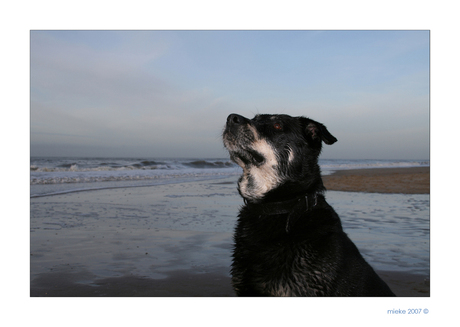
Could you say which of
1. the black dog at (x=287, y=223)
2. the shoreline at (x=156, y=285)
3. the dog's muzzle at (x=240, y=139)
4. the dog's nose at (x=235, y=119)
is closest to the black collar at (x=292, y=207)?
the black dog at (x=287, y=223)

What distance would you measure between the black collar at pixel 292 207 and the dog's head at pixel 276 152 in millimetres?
66

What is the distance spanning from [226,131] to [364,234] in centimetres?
378

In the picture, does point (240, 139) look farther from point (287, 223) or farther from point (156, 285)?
point (156, 285)

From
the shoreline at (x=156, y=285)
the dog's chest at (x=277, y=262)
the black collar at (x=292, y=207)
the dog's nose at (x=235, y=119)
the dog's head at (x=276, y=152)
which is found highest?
the dog's nose at (x=235, y=119)

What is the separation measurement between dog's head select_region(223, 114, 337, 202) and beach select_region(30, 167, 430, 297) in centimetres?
132

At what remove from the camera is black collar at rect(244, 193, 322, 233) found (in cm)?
282

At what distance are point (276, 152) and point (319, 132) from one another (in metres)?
0.42

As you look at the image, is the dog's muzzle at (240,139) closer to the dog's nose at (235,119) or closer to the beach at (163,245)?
the dog's nose at (235,119)

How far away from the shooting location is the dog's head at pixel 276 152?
115 inches

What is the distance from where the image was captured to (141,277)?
12.4 feet

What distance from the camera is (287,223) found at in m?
2.77
